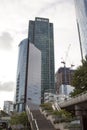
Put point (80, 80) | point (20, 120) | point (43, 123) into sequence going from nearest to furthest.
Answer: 1. point (43, 123)
2. point (20, 120)
3. point (80, 80)

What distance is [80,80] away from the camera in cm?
5434

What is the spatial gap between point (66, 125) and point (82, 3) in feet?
435

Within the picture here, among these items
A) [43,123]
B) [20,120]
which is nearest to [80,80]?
[20,120]

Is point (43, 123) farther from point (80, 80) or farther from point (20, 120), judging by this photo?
point (80, 80)

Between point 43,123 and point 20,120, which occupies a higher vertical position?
point 43,123

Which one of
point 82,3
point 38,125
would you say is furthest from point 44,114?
point 82,3

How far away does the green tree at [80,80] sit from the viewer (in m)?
52.8

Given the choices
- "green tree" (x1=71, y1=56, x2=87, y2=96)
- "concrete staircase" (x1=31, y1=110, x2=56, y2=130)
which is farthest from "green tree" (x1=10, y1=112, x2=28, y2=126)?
"green tree" (x1=71, y1=56, x2=87, y2=96)

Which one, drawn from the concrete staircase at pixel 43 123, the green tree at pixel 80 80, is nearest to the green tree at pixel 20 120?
the concrete staircase at pixel 43 123

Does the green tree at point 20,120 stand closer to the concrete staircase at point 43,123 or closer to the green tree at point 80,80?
the concrete staircase at point 43,123

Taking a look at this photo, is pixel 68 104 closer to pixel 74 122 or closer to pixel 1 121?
pixel 74 122

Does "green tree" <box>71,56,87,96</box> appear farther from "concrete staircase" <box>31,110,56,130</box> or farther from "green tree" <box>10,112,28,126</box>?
"green tree" <box>10,112,28,126</box>

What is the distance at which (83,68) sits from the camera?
5456 centimetres

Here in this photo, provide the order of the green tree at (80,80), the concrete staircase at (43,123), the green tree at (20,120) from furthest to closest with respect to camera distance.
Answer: the green tree at (80,80) < the green tree at (20,120) < the concrete staircase at (43,123)
